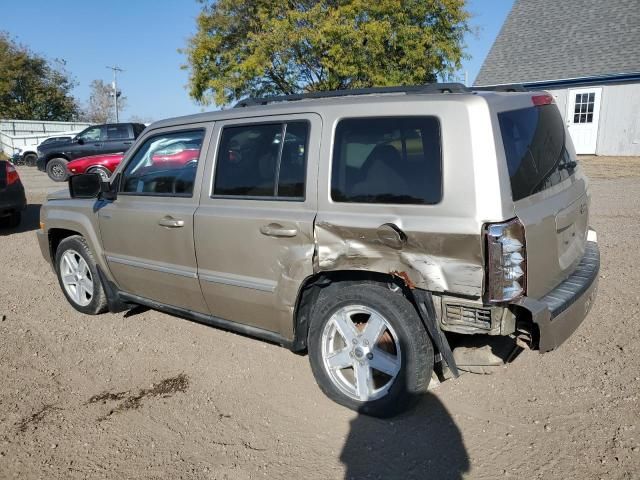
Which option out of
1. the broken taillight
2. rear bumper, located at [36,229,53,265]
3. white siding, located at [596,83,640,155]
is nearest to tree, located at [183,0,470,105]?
white siding, located at [596,83,640,155]

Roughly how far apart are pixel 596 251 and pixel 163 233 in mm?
3125

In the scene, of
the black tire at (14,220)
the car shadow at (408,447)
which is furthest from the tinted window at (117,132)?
the car shadow at (408,447)

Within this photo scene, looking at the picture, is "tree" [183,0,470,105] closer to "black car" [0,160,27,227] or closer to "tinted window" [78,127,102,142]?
"tinted window" [78,127,102,142]

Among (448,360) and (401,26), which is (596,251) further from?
(401,26)

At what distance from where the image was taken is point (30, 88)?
36594 millimetres

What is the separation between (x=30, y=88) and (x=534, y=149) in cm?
4060

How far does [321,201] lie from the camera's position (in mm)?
3258

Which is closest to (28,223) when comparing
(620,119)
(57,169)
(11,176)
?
(11,176)

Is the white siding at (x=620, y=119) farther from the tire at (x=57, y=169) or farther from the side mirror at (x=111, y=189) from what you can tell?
the side mirror at (x=111, y=189)

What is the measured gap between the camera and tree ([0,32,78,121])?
113 feet

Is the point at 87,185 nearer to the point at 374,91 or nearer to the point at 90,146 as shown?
the point at 374,91

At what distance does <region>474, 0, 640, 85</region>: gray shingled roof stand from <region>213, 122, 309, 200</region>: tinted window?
18343 millimetres

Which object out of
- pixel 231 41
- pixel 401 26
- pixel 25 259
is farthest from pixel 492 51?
pixel 25 259

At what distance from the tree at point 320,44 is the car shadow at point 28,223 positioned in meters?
9.76
